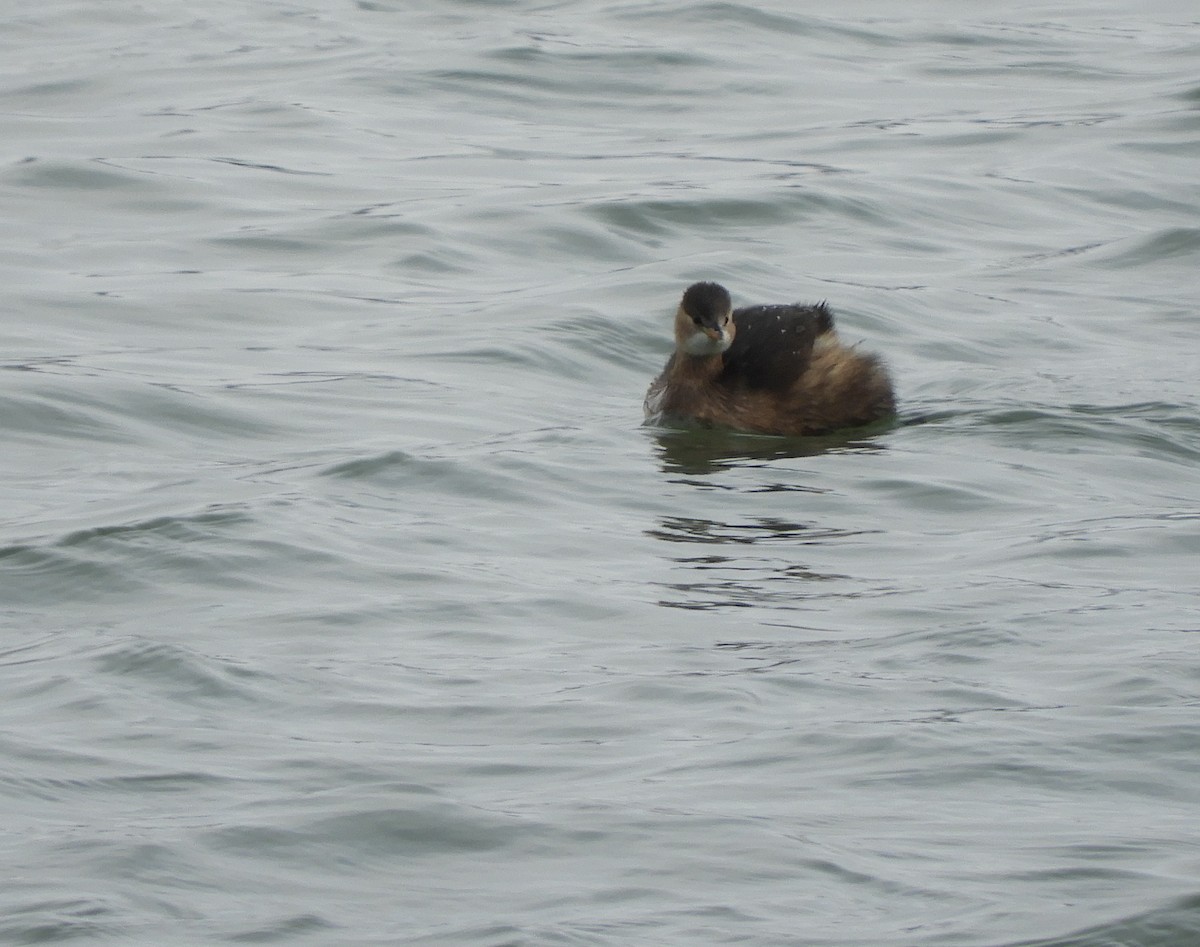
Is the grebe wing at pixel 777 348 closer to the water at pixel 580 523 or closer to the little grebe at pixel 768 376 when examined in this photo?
the little grebe at pixel 768 376

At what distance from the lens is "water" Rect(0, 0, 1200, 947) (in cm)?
564

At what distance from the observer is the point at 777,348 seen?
11.3 meters

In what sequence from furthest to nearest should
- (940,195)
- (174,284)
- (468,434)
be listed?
(940,195) < (174,284) < (468,434)

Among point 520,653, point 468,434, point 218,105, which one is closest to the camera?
point 520,653

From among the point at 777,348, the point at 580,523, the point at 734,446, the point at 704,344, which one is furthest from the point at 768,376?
the point at 580,523

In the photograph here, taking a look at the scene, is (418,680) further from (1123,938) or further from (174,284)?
(174,284)

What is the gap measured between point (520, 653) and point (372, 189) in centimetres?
968

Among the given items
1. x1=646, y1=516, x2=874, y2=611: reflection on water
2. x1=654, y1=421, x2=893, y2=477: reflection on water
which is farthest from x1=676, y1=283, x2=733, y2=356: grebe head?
x1=646, y1=516, x2=874, y2=611: reflection on water

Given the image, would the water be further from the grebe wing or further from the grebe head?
the grebe head

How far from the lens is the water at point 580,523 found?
5645 millimetres

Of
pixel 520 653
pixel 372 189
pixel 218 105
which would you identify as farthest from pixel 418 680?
pixel 218 105

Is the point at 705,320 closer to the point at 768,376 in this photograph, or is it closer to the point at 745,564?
the point at 768,376

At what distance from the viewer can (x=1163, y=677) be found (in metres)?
6.93

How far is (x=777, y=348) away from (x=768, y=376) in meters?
0.15
